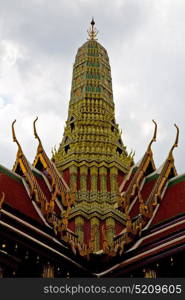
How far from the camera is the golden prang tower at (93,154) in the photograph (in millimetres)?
19812

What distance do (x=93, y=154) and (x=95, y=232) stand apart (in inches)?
180

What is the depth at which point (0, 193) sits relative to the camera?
17547 mm

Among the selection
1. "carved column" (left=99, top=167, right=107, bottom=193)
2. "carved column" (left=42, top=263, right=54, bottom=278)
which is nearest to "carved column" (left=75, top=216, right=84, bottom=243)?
"carved column" (left=99, top=167, right=107, bottom=193)

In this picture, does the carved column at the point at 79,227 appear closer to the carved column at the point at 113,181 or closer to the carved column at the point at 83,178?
the carved column at the point at 83,178

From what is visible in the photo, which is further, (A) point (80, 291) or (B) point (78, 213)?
(B) point (78, 213)

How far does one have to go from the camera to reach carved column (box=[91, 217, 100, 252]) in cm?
1872

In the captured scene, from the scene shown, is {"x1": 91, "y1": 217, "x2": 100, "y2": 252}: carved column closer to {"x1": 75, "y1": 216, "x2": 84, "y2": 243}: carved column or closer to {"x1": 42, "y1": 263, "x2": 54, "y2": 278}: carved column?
{"x1": 75, "y1": 216, "x2": 84, "y2": 243}: carved column

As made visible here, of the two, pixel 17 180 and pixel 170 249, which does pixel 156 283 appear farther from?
pixel 17 180

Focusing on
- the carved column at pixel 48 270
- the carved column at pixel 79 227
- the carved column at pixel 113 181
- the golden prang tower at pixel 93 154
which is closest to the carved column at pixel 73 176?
the golden prang tower at pixel 93 154

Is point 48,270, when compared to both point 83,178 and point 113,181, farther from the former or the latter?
point 113,181

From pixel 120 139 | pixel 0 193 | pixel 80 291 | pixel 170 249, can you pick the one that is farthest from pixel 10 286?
pixel 120 139

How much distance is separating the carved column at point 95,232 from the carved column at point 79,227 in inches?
14.0

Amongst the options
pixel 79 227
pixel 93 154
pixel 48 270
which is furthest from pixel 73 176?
pixel 48 270

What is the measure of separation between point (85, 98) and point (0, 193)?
9.81m
